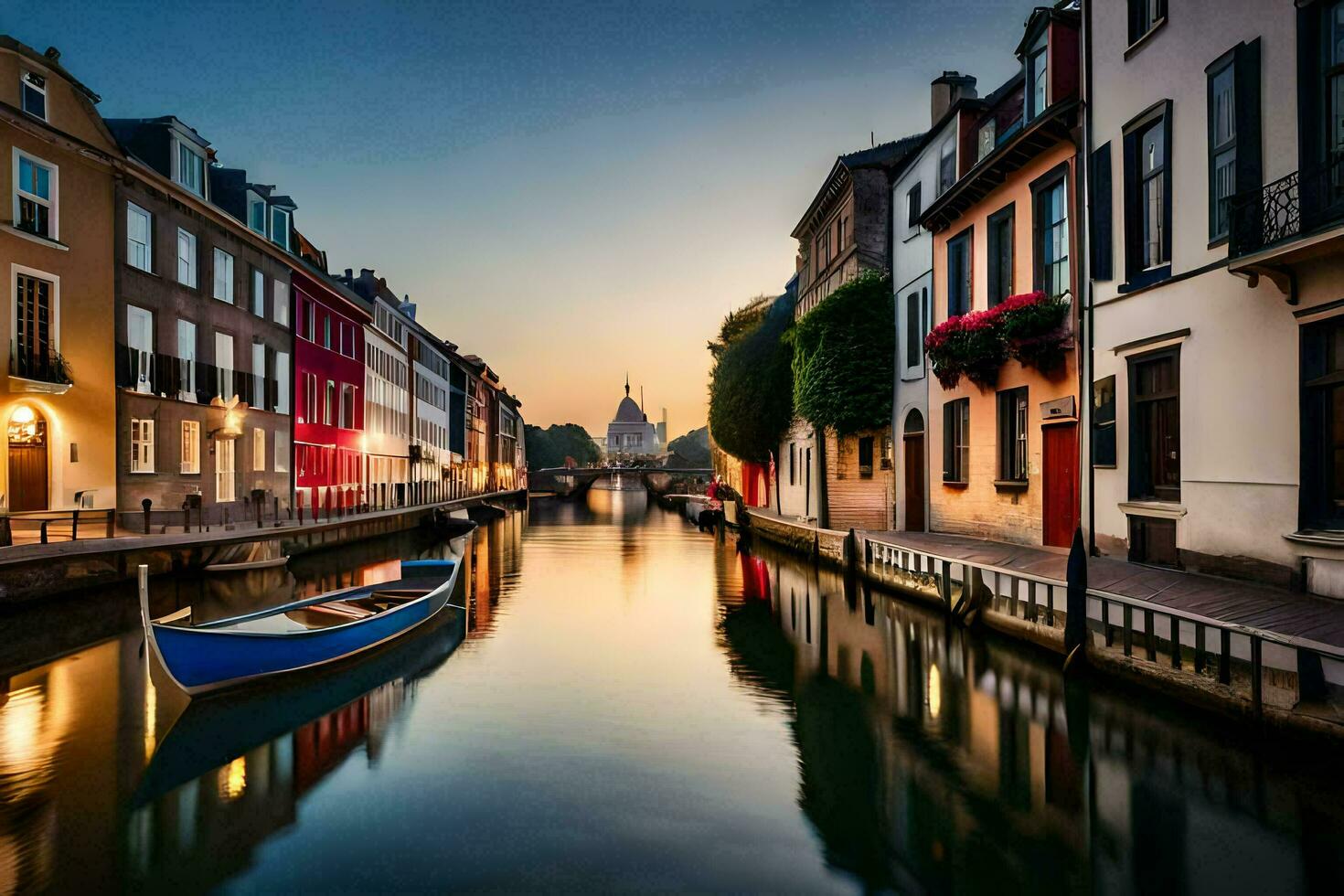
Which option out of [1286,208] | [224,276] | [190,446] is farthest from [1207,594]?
[224,276]

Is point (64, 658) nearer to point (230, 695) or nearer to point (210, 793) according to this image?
point (230, 695)

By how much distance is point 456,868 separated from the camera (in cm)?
634

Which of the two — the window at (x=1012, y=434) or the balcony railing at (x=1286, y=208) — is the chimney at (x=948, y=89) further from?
the balcony railing at (x=1286, y=208)

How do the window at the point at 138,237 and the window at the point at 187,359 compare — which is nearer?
the window at the point at 138,237

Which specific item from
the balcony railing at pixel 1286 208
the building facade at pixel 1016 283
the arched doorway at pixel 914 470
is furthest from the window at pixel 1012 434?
the balcony railing at pixel 1286 208

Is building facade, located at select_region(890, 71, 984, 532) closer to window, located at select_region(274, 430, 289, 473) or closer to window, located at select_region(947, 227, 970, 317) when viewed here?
window, located at select_region(947, 227, 970, 317)

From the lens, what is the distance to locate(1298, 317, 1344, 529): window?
8891mm

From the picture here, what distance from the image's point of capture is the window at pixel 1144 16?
1191cm

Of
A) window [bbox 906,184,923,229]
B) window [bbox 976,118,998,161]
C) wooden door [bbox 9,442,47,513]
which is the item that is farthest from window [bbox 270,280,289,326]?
window [bbox 976,118,998,161]

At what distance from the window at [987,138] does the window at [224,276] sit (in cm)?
2218

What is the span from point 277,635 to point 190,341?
17864mm

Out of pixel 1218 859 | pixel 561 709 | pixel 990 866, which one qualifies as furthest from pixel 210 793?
pixel 1218 859

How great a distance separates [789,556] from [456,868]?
2182 centimetres

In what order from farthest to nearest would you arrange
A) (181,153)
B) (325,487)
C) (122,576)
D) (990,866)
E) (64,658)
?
(325,487) < (181,153) < (122,576) < (64,658) < (990,866)
